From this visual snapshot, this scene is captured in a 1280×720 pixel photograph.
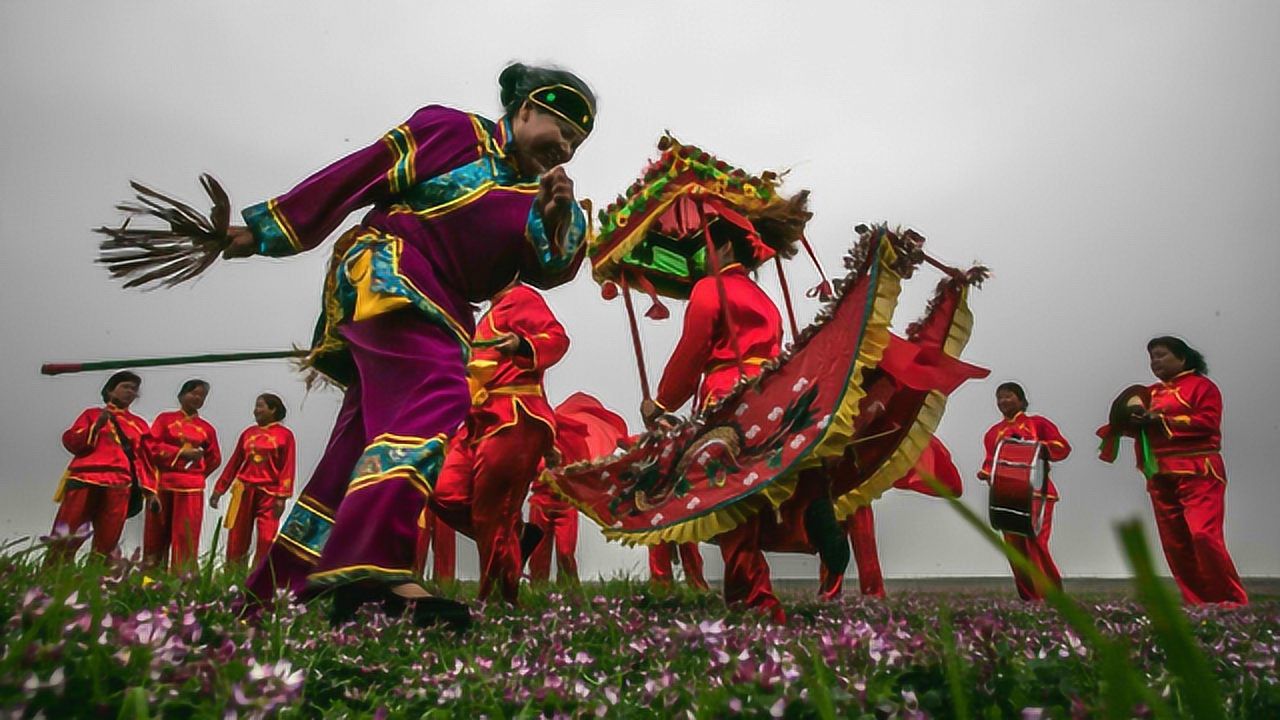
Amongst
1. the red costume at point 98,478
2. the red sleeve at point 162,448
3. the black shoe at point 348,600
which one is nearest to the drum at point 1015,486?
the black shoe at point 348,600

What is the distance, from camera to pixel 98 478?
23.0 ft

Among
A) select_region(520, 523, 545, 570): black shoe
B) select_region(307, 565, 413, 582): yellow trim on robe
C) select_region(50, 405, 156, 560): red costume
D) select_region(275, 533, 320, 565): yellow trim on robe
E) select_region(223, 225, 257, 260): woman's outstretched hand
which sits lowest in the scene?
select_region(307, 565, 413, 582): yellow trim on robe

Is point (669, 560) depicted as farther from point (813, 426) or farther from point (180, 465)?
point (180, 465)

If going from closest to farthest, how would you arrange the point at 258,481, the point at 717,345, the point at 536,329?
1. the point at 717,345
2. the point at 536,329
3. the point at 258,481

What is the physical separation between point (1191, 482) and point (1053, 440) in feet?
4.37

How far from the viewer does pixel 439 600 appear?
2.31 metres

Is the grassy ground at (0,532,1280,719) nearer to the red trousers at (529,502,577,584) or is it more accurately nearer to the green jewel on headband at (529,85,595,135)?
the green jewel on headband at (529,85,595,135)

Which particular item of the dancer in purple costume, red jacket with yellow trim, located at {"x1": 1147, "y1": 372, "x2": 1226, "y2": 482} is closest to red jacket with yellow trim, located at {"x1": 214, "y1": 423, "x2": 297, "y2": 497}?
the dancer in purple costume

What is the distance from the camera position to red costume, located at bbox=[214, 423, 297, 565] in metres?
9.12

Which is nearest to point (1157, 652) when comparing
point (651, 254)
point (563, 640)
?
point (563, 640)

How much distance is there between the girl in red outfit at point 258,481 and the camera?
9117 millimetres

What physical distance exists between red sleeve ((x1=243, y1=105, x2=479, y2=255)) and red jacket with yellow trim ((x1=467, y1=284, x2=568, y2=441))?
1567mm

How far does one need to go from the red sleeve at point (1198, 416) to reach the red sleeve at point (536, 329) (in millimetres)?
4464

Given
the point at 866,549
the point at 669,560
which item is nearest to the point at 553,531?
the point at 669,560
